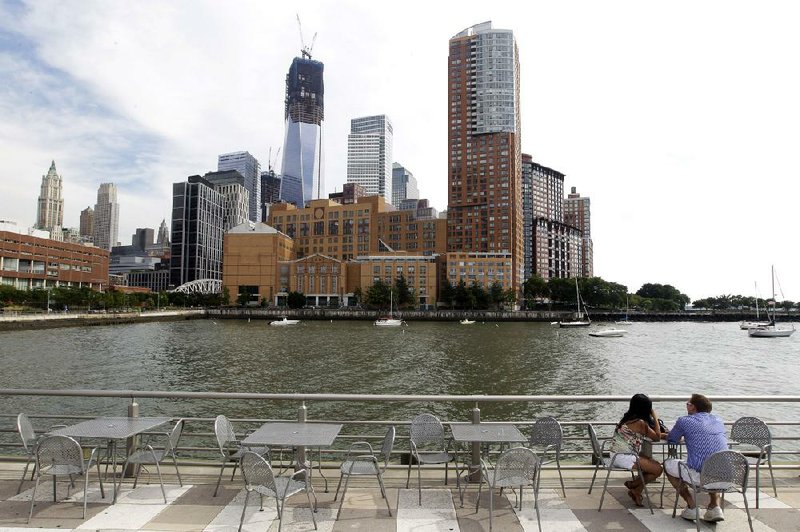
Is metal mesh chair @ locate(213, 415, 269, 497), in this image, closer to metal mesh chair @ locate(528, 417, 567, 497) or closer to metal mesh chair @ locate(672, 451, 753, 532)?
metal mesh chair @ locate(528, 417, 567, 497)

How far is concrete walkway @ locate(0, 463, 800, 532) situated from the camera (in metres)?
5.88

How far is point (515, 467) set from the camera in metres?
5.91

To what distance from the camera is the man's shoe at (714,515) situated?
5867 millimetres

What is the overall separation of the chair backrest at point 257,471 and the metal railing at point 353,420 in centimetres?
139

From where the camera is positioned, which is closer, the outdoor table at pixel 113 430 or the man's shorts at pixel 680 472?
the man's shorts at pixel 680 472

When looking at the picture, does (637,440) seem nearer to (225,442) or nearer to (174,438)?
(225,442)

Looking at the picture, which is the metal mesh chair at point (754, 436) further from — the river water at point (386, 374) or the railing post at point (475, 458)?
the river water at point (386, 374)

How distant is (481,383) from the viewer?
32.4m

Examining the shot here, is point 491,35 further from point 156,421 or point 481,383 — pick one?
point 156,421

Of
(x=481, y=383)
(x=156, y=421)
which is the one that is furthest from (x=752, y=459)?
(x=481, y=383)

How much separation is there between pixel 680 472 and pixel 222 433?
5.80m

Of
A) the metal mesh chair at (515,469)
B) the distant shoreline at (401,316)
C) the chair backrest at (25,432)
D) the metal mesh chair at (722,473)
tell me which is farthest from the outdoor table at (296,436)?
the distant shoreline at (401,316)

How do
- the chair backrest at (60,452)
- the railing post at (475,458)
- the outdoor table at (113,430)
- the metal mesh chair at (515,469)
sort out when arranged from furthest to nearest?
1. the railing post at (475,458)
2. the outdoor table at (113,430)
3. the chair backrest at (60,452)
4. the metal mesh chair at (515,469)

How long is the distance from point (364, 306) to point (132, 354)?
108540 mm
